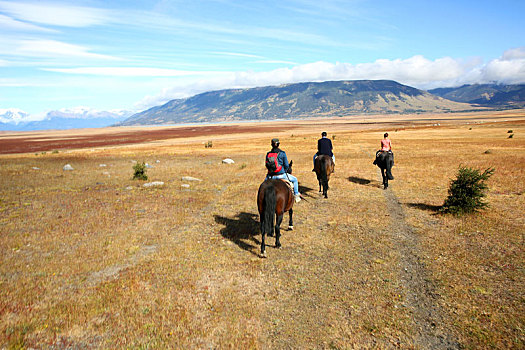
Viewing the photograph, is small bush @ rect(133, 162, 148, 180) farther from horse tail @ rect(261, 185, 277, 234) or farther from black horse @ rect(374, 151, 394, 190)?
black horse @ rect(374, 151, 394, 190)

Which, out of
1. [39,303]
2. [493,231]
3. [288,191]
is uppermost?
[288,191]

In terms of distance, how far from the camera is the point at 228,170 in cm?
2859

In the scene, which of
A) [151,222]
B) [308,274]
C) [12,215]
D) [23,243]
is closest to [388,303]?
[308,274]

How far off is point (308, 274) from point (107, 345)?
17.5ft

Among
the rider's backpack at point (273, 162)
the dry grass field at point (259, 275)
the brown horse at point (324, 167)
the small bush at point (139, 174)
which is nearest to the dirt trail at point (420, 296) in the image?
the dry grass field at point (259, 275)

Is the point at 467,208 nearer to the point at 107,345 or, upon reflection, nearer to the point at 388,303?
the point at 388,303

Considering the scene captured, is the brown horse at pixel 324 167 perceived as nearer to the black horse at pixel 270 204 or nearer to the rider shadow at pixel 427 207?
the rider shadow at pixel 427 207

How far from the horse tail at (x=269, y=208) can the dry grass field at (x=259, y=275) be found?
109 cm

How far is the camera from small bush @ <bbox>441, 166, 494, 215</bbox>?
13.0m

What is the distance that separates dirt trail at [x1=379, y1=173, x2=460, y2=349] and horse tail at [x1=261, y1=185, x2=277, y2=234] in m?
4.27

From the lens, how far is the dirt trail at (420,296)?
5.83m

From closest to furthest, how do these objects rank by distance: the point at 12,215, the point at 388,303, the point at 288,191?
the point at 388,303 → the point at 288,191 → the point at 12,215

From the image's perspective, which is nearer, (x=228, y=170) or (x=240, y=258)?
(x=240, y=258)

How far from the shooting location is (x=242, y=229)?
12516 mm
